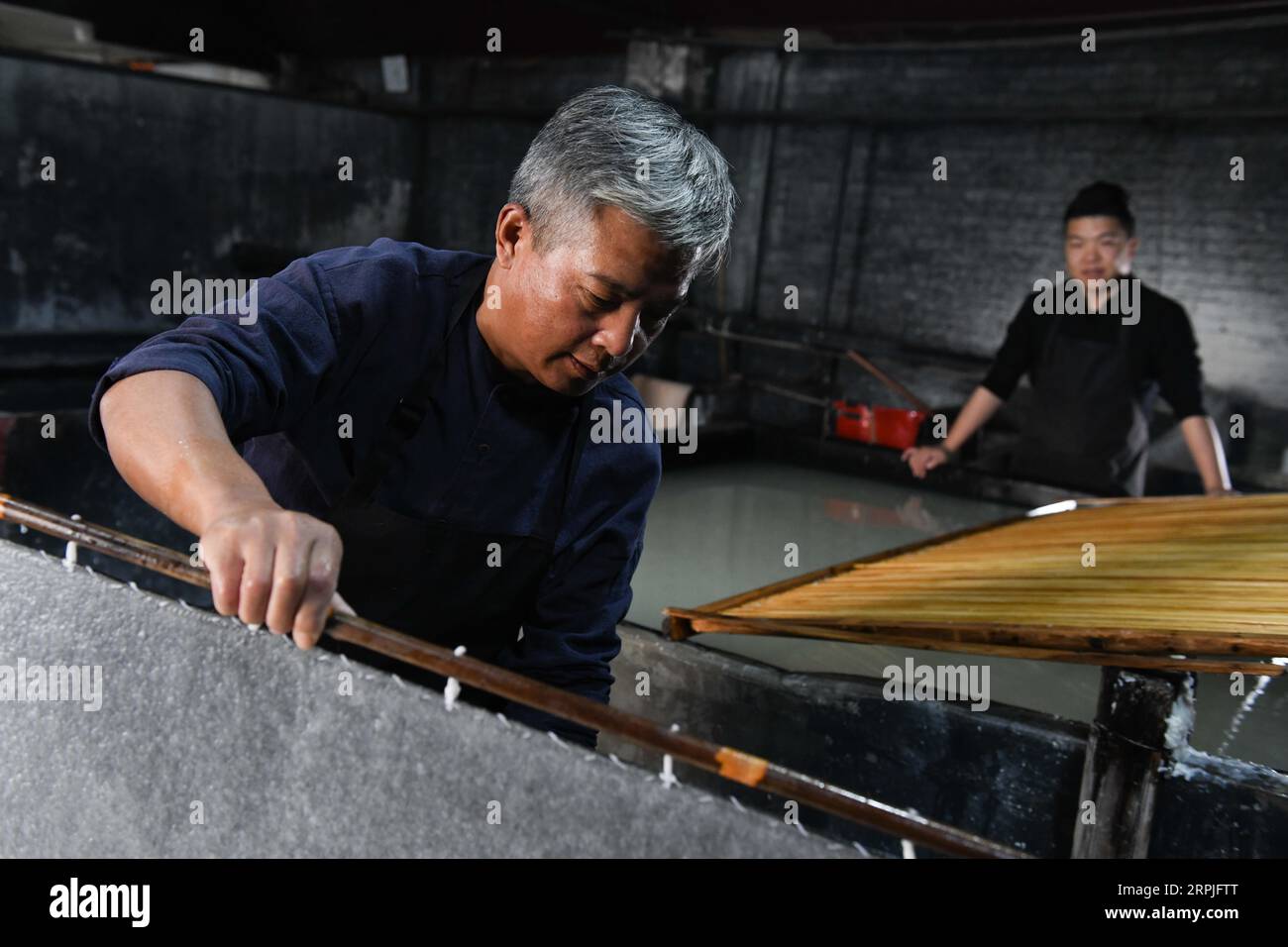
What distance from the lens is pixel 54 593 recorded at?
1.29 metres

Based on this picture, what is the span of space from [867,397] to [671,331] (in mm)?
1811

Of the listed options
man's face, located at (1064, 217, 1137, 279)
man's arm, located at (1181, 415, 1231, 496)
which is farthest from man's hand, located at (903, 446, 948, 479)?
man's face, located at (1064, 217, 1137, 279)

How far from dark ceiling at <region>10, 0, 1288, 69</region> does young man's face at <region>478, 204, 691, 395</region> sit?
18.7 ft

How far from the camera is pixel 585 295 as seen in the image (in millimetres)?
1406

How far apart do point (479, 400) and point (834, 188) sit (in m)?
6.87

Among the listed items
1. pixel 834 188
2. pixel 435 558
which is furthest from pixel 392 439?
pixel 834 188

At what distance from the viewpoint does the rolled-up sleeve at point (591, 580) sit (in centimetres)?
178

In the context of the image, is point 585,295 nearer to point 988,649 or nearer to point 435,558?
point 435,558

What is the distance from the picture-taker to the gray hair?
4.44 feet

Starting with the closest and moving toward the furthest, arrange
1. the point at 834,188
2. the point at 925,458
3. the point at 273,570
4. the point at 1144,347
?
the point at 273,570 → the point at 925,458 → the point at 1144,347 → the point at 834,188

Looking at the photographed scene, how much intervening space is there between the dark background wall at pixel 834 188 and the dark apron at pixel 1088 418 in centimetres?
229

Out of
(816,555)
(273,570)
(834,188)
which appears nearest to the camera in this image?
(273,570)

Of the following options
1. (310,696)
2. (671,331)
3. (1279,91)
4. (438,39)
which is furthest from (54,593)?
(438,39)

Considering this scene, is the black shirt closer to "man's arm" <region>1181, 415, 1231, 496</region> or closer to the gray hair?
"man's arm" <region>1181, 415, 1231, 496</region>
